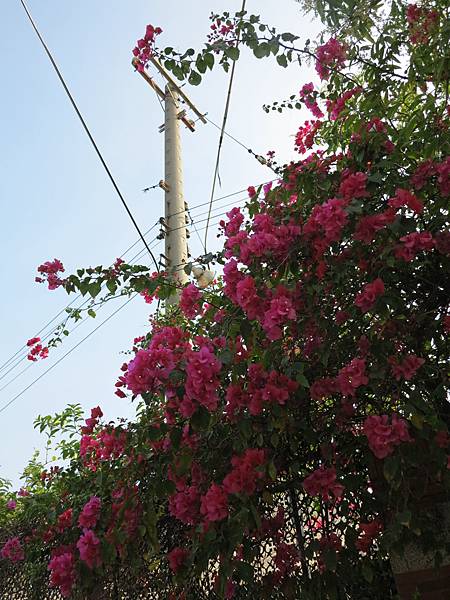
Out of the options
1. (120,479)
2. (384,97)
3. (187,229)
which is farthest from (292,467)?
(187,229)

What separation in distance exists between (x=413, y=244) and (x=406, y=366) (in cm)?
43

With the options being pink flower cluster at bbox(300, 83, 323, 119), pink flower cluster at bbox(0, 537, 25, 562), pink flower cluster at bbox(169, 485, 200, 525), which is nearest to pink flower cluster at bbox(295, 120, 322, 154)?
pink flower cluster at bbox(300, 83, 323, 119)

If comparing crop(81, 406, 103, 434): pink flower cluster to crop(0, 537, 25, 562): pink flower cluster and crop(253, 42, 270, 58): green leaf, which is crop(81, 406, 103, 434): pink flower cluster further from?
crop(253, 42, 270, 58): green leaf

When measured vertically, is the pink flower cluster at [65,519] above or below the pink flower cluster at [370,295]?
below

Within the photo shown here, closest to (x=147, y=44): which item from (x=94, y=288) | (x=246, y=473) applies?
(x=94, y=288)

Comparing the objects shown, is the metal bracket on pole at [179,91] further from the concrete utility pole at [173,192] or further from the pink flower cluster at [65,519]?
the pink flower cluster at [65,519]

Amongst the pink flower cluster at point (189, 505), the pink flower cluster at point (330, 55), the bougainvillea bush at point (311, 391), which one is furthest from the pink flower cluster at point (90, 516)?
the pink flower cluster at point (330, 55)

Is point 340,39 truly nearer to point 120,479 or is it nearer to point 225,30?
point 225,30

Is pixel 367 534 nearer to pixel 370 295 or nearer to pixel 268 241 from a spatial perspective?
pixel 370 295

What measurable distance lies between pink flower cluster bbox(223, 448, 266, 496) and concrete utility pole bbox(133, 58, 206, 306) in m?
2.77

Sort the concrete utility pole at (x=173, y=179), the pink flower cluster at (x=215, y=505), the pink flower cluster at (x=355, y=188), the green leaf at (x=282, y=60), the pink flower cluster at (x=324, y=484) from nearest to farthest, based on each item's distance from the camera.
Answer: the pink flower cluster at (x=215, y=505) < the pink flower cluster at (x=324, y=484) < the pink flower cluster at (x=355, y=188) < the green leaf at (x=282, y=60) < the concrete utility pole at (x=173, y=179)

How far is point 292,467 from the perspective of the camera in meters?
2.03

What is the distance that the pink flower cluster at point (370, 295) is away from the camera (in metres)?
1.79

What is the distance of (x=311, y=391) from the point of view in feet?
6.51
